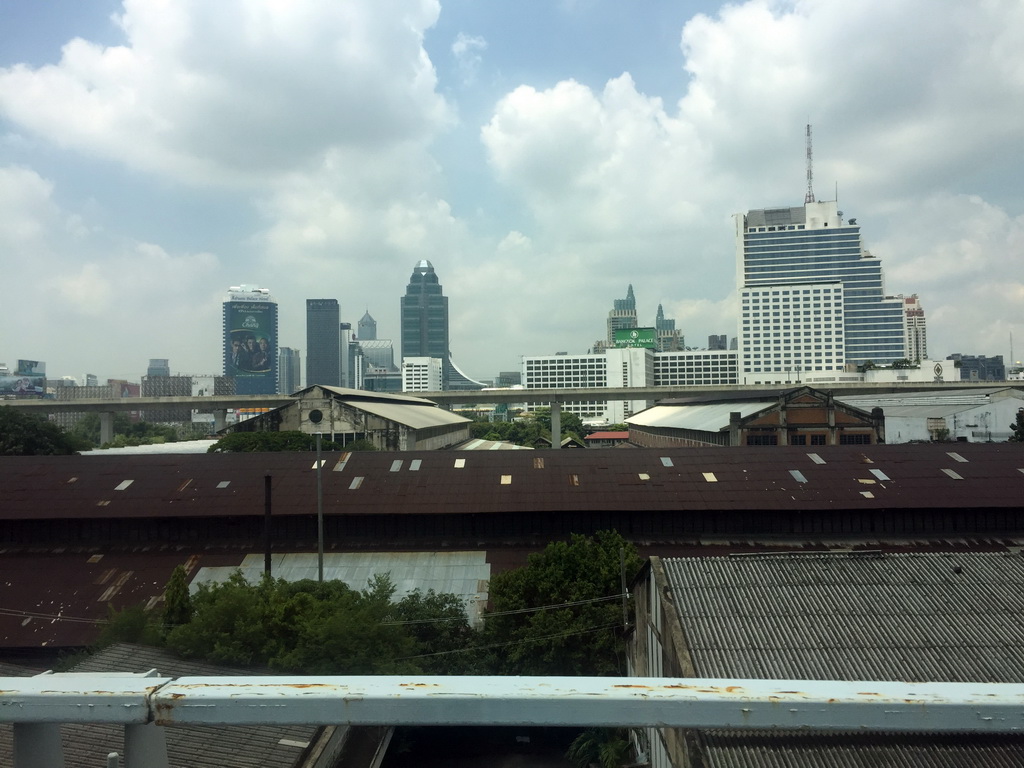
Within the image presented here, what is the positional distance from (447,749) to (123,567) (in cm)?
1743

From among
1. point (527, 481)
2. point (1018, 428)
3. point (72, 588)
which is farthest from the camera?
point (1018, 428)

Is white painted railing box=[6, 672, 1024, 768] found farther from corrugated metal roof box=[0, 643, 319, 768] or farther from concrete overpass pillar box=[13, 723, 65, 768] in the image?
corrugated metal roof box=[0, 643, 319, 768]

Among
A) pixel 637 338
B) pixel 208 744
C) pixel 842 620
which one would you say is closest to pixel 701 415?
pixel 842 620

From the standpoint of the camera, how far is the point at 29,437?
Answer: 165 ft

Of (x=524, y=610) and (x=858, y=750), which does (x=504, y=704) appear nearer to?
(x=858, y=750)

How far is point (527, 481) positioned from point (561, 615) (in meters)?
9.72

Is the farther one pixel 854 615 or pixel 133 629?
pixel 133 629

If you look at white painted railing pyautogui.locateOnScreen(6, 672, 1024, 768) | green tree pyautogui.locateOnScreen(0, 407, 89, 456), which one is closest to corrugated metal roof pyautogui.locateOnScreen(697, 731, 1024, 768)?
white painted railing pyautogui.locateOnScreen(6, 672, 1024, 768)

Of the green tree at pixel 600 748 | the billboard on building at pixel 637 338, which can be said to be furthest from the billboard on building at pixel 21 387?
the green tree at pixel 600 748

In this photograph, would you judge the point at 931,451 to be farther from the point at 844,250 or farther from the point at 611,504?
the point at 844,250

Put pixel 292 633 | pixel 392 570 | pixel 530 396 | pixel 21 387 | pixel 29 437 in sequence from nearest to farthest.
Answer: pixel 292 633 < pixel 392 570 < pixel 29 437 < pixel 530 396 < pixel 21 387

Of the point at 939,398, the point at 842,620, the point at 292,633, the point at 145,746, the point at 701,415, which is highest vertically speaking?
the point at 939,398

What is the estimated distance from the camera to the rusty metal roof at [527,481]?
2494 centimetres

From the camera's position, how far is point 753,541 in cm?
2447
